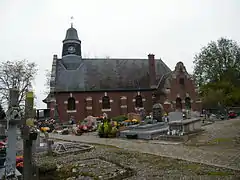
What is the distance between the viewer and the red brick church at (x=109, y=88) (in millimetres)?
28156

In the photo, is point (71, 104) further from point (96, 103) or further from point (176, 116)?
point (176, 116)

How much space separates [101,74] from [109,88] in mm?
Result: 2938

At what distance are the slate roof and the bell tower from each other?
1.09m

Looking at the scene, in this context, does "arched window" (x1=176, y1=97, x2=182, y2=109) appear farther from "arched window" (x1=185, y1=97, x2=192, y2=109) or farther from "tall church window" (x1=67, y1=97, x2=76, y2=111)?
"tall church window" (x1=67, y1=97, x2=76, y2=111)

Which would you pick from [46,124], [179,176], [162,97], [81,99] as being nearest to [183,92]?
[162,97]

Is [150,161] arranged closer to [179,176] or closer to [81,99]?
[179,176]

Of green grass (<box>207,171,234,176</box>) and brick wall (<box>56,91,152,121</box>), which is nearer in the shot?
Answer: green grass (<box>207,171,234,176</box>)

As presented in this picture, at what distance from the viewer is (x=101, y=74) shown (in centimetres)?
3109

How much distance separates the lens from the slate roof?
1148 inches

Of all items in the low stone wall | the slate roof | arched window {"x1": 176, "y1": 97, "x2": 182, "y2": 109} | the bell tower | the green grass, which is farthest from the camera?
the bell tower

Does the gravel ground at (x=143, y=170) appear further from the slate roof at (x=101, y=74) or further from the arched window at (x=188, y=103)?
the arched window at (x=188, y=103)

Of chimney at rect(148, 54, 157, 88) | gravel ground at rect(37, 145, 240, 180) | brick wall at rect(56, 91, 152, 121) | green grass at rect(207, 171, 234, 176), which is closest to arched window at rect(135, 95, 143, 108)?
brick wall at rect(56, 91, 152, 121)

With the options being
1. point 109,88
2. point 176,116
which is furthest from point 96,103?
point 176,116

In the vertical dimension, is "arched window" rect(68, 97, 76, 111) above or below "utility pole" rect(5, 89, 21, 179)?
above
